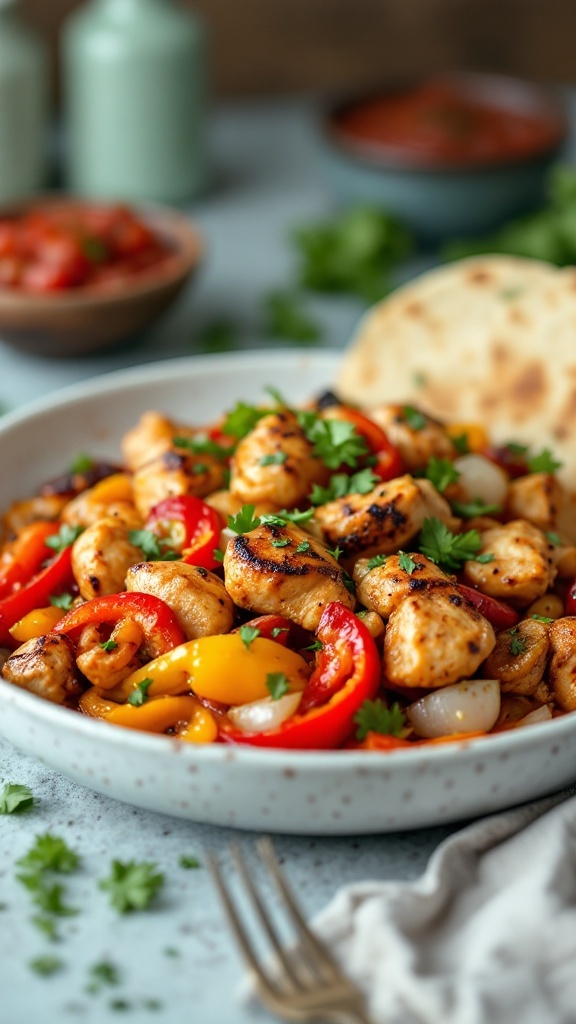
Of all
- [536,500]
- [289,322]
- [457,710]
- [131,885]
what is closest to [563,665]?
[457,710]

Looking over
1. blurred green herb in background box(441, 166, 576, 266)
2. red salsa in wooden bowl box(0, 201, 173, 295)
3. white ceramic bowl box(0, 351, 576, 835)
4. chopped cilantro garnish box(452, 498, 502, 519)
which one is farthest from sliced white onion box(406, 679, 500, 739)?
blurred green herb in background box(441, 166, 576, 266)

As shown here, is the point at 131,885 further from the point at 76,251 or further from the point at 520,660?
the point at 76,251

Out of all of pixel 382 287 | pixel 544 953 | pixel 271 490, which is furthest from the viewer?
pixel 382 287

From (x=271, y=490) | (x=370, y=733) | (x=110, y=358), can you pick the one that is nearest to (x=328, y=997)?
(x=370, y=733)

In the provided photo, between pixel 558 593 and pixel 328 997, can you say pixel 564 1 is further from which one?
pixel 328 997

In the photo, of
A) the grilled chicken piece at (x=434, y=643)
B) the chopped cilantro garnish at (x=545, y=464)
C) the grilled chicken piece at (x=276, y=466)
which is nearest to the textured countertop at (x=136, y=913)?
the grilled chicken piece at (x=434, y=643)
